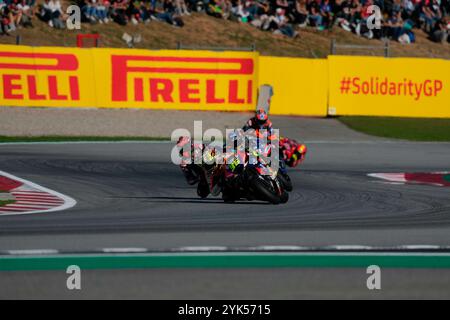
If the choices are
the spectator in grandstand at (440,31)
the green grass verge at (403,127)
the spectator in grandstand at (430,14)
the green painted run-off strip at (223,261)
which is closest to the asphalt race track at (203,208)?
the green painted run-off strip at (223,261)

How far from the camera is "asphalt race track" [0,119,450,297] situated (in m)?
11.8

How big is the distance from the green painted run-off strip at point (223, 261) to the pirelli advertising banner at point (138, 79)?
18254mm

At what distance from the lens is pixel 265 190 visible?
1495 centimetres

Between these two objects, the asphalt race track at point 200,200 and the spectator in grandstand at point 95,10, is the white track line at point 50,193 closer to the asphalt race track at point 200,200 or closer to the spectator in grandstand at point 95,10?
the asphalt race track at point 200,200

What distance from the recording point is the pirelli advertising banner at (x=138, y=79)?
92.5 ft

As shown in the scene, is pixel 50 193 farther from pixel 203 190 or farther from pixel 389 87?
pixel 389 87

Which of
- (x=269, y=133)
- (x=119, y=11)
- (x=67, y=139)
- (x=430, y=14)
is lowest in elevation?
(x=67, y=139)

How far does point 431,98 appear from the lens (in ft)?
99.4

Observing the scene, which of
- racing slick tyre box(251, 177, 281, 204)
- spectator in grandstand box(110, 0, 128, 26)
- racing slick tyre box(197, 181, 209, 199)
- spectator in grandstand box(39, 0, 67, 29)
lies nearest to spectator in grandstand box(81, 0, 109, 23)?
spectator in grandstand box(110, 0, 128, 26)

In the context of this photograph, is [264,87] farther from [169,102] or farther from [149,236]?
[149,236]

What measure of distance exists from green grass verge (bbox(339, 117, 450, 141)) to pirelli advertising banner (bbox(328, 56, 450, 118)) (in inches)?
13.2

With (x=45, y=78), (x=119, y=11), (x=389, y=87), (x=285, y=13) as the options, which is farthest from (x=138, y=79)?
(x=285, y=13)

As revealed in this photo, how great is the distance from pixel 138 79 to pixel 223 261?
61.4ft

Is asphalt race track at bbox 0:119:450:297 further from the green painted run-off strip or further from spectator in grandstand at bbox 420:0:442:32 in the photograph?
spectator in grandstand at bbox 420:0:442:32
